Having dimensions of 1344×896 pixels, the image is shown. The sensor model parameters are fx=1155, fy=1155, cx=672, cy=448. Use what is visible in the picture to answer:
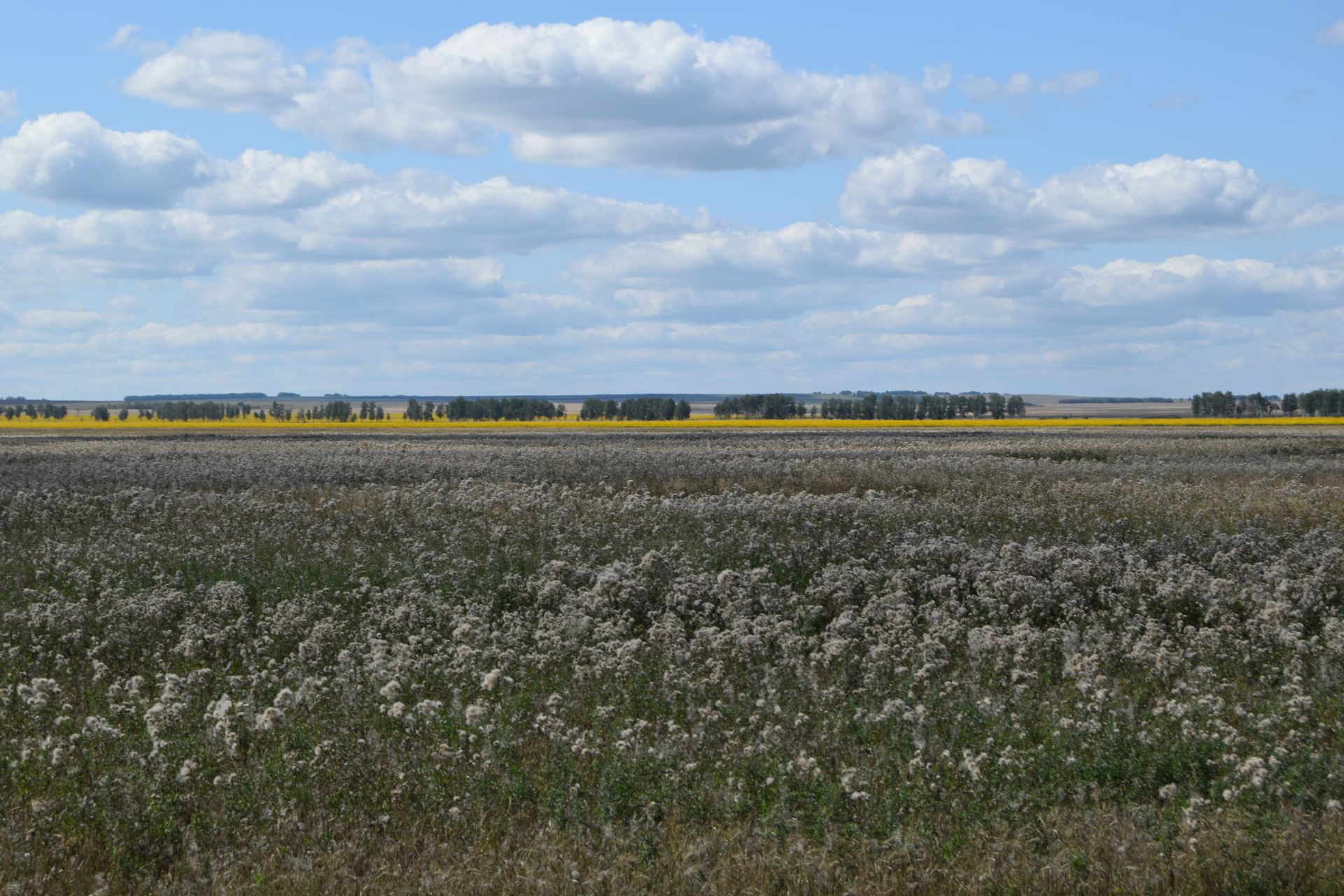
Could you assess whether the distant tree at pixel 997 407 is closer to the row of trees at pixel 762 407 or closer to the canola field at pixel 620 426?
the row of trees at pixel 762 407

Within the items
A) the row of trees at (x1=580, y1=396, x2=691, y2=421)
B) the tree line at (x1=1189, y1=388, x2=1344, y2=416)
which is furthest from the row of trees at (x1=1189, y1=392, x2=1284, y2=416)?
the row of trees at (x1=580, y1=396, x2=691, y2=421)

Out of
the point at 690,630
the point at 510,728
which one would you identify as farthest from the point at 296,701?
the point at 690,630

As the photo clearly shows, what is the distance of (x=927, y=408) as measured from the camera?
14862 cm

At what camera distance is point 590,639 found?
11969mm

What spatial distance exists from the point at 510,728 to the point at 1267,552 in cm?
1275

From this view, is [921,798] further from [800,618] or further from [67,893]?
[800,618]

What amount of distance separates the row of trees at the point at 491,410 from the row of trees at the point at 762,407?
23.0 m

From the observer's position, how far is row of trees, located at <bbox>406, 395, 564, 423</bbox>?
144 meters

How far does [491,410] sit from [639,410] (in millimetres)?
19116

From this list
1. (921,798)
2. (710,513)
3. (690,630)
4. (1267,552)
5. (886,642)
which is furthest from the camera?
(710,513)

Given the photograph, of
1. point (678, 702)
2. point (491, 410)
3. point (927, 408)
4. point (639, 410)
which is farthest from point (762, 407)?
point (678, 702)

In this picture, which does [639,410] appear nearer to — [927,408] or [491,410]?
[491,410]

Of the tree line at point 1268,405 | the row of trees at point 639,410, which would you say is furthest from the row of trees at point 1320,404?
the row of trees at point 639,410

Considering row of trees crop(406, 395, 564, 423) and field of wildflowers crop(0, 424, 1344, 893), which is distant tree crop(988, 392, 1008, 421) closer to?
row of trees crop(406, 395, 564, 423)
